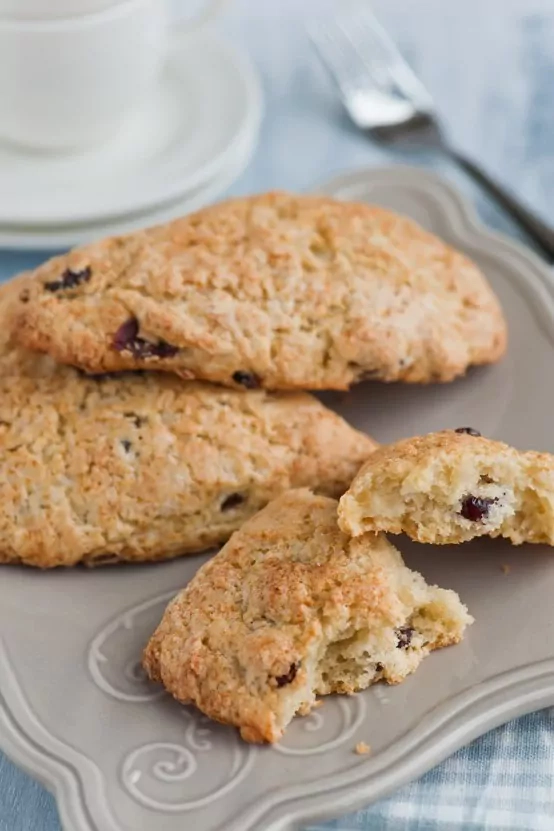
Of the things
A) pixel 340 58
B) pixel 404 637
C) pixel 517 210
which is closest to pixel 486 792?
pixel 404 637

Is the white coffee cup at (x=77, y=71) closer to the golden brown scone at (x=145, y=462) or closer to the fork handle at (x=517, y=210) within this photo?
the fork handle at (x=517, y=210)

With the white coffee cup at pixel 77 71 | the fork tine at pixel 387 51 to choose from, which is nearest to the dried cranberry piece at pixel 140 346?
the white coffee cup at pixel 77 71

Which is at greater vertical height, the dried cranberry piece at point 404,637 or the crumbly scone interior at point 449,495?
the crumbly scone interior at point 449,495

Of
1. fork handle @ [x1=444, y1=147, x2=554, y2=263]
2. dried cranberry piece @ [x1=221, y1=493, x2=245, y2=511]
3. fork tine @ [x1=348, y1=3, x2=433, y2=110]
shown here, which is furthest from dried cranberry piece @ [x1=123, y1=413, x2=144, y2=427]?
fork tine @ [x1=348, y1=3, x2=433, y2=110]

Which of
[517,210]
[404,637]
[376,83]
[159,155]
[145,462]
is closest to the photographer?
[404,637]

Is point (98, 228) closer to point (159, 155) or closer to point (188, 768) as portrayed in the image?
point (159, 155)

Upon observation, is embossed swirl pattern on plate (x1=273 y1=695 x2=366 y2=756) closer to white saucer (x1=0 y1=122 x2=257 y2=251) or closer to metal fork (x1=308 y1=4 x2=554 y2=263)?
white saucer (x1=0 y1=122 x2=257 y2=251)
